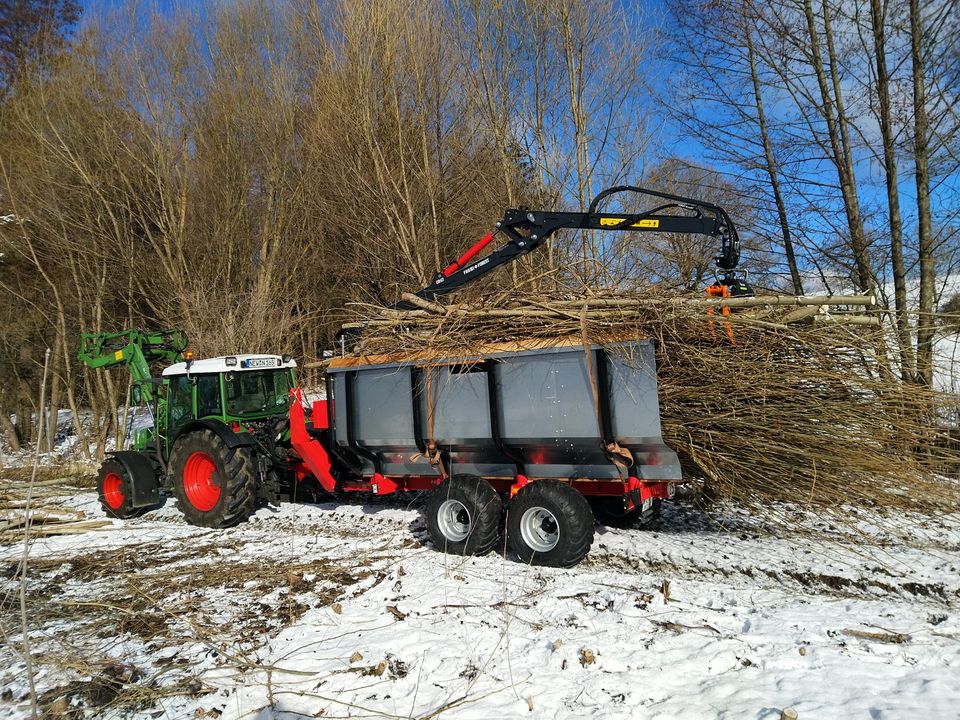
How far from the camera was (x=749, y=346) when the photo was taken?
4.90 m

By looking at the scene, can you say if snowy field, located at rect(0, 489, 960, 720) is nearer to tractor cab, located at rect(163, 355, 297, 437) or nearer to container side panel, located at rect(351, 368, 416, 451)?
container side panel, located at rect(351, 368, 416, 451)

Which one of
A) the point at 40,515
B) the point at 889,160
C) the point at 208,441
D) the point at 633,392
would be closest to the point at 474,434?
the point at 633,392

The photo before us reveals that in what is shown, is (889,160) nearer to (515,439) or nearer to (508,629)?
(515,439)

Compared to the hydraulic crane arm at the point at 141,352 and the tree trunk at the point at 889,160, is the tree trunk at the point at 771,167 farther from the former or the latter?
the hydraulic crane arm at the point at 141,352

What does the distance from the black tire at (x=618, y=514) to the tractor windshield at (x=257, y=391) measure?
416 centimetres

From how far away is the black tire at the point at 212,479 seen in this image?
7.12 meters

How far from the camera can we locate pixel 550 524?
17.5ft

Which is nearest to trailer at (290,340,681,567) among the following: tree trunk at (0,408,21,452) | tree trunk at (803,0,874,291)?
tree trunk at (803,0,874,291)

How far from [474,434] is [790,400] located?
8.12ft

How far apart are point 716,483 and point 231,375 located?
222 inches

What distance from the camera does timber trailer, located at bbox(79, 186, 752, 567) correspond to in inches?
195

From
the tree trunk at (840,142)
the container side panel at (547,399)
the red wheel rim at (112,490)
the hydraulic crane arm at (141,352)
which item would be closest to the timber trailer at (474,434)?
the container side panel at (547,399)

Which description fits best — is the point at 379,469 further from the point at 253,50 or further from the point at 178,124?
the point at 253,50

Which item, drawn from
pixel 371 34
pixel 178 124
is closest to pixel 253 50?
pixel 178 124
